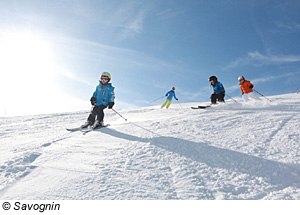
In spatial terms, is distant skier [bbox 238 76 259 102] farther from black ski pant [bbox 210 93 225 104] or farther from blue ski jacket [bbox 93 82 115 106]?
blue ski jacket [bbox 93 82 115 106]

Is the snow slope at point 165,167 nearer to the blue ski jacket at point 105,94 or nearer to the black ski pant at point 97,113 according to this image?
the black ski pant at point 97,113

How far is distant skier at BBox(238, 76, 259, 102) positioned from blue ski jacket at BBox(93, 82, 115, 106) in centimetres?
669

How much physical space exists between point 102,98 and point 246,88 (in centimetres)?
727

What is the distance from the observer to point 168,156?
2.92 meters

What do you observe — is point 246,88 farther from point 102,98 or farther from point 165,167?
point 165,167

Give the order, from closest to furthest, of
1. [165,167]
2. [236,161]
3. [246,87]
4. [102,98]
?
[165,167], [236,161], [102,98], [246,87]

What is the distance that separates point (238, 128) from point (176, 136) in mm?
1488

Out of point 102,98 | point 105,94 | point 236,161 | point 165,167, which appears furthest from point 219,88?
point 165,167

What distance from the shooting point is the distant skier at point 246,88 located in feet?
28.9

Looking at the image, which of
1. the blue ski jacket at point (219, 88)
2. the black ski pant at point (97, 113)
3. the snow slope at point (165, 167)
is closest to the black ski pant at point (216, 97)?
the blue ski jacket at point (219, 88)

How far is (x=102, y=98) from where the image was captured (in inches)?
256

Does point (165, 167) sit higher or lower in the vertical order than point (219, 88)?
lower

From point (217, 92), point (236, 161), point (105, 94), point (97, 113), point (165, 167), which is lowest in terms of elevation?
point (165, 167)

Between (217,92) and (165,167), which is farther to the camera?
(217,92)
